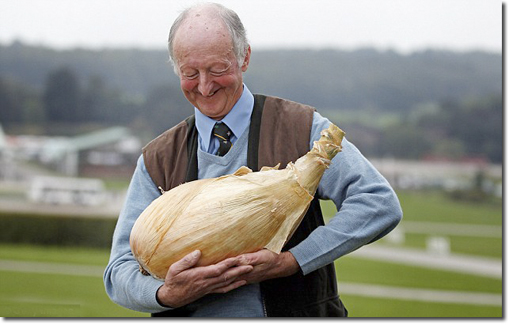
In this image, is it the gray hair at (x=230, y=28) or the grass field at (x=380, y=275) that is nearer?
the gray hair at (x=230, y=28)

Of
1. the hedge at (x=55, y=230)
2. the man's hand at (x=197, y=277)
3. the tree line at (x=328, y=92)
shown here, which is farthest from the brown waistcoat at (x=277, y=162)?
the hedge at (x=55, y=230)

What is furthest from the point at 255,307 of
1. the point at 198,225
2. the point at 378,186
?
the point at 378,186

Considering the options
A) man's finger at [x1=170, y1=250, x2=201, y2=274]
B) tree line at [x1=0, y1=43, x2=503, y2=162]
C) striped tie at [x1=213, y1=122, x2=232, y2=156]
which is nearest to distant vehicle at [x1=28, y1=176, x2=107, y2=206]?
tree line at [x1=0, y1=43, x2=503, y2=162]

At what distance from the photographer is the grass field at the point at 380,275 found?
10.7m

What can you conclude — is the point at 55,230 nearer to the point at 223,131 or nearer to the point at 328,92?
the point at 328,92

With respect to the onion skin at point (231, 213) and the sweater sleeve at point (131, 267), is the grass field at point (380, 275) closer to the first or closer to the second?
the sweater sleeve at point (131, 267)

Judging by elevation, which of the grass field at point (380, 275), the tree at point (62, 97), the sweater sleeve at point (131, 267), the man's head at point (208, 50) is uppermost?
the man's head at point (208, 50)

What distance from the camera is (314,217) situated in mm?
1845

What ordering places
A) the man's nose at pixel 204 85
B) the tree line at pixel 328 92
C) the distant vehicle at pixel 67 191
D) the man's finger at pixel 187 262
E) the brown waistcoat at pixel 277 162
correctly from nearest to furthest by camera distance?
1. the man's finger at pixel 187 262
2. the man's nose at pixel 204 85
3. the brown waistcoat at pixel 277 162
4. the tree line at pixel 328 92
5. the distant vehicle at pixel 67 191

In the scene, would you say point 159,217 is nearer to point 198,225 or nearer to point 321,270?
point 198,225

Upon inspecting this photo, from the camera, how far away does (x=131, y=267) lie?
69.8 inches

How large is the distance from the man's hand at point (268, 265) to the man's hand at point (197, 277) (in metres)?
0.02

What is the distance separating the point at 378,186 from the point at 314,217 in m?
0.22

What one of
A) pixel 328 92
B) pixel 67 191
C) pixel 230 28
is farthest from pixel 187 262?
pixel 67 191
